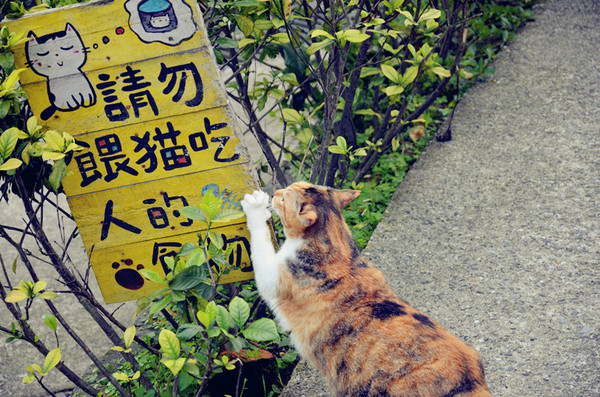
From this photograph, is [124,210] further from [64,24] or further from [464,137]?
[464,137]

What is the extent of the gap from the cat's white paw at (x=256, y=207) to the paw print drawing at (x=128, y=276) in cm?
57

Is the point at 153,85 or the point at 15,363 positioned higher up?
the point at 153,85

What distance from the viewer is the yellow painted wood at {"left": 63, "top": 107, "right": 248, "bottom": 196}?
2318 mm

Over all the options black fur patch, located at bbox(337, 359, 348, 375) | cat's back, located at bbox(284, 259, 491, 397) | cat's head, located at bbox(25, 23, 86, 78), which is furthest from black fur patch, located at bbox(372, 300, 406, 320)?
cat's head, located at bbox(25, 23, 86, 78)

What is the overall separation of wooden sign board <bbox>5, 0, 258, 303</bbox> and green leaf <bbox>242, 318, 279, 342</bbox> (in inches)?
21.2

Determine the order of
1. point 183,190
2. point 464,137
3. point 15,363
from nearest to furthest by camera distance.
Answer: point 183,190 < point 15,363 < point 464,137

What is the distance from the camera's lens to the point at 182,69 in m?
2.24

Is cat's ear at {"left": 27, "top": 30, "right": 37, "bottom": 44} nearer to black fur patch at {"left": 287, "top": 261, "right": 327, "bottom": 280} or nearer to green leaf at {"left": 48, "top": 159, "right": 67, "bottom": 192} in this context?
green leaf at {"left": 48, "top": 159, "right": 67, "bottom": 192}

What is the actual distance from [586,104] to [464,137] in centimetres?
98

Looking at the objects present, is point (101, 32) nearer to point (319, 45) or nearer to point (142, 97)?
point (142, 97)

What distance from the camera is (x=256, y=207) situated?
2.37 m

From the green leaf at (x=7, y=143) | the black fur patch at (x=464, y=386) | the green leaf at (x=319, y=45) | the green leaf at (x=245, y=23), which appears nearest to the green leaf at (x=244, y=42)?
the green leaf at (x=245, y=23)

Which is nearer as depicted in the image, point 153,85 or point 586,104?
point 153,85

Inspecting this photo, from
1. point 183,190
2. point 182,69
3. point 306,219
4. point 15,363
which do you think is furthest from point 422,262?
point 15,363
